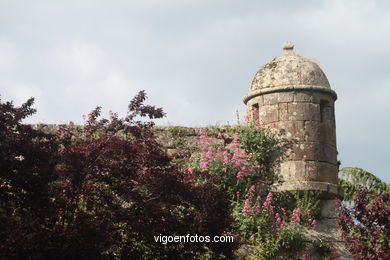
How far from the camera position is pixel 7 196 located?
21.7 ft

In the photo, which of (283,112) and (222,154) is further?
(283,112)

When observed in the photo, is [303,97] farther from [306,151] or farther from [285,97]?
[306,151]

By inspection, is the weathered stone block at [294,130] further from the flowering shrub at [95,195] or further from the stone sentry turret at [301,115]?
the flowering shrub at [95,195]

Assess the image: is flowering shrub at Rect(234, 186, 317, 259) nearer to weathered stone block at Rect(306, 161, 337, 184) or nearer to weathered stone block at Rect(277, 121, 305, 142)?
weathered stone block at Rect(306, 161, 337, 184)

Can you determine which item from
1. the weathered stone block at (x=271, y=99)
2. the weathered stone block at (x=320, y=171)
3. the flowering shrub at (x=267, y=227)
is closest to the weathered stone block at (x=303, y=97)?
the weathered stone block at (x=271, y=99)

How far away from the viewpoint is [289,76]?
11070 millimetres

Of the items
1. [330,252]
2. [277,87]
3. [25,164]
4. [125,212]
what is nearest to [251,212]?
[330,252]

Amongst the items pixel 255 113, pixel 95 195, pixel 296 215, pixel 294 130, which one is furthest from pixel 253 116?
pixel 95 195

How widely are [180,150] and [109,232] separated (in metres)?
4.65

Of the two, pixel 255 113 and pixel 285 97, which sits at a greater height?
pixel 285 97

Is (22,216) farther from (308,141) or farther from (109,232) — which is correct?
(308,141)

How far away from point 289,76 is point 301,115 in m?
0.81

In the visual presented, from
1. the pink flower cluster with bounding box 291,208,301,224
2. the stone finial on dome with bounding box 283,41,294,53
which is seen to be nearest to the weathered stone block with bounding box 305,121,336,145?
the pink flower cluster with bounding box 291,208,301,224

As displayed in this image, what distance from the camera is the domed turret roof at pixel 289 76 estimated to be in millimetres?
11000
